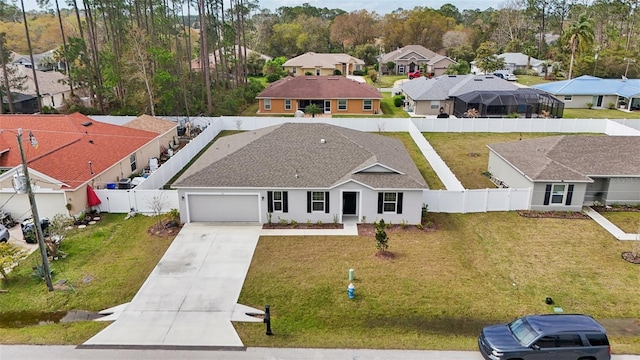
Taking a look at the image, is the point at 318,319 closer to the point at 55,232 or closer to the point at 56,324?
the point at 56,324

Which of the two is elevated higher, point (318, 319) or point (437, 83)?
point (437, 83)

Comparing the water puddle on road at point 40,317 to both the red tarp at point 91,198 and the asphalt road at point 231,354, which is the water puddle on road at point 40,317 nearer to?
the asphalt road at point 231,354

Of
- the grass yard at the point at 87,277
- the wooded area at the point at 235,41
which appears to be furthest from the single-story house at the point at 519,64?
Result: the grass yard at the point at 87,277

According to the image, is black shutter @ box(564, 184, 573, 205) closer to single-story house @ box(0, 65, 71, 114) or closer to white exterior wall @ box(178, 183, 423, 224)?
white exterior wall @ box(178, 183, 423, 224)

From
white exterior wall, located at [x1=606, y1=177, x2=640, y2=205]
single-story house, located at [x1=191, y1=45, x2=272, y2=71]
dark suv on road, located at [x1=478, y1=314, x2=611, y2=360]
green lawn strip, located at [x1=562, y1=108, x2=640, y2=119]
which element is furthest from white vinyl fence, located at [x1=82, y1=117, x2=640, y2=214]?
single-story house, located at [x1=191, y1=45, x2=272, y2=71]

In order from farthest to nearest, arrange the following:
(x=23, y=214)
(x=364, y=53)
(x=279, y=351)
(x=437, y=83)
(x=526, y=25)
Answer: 1. (x=526, y=25)
2. (x=364, y=53)
3. (x=437, y=83)
4. (x=23, y=214)
5. (x=279, y=351)

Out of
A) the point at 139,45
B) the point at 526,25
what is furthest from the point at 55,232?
the point at 526,25

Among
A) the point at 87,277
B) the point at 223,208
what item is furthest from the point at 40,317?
the point at 223,208
